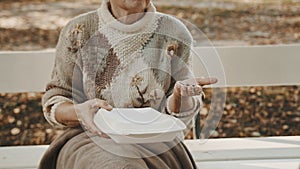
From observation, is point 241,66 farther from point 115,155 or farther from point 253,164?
point 115,155

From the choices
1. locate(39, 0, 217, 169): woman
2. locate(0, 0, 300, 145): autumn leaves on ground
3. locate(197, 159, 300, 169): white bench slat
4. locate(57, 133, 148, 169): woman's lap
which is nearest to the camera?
locate(57, 133, 148, 169): woman's lap

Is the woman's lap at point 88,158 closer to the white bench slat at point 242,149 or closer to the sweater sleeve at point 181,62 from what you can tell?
the sweater sleeve at point 181,62

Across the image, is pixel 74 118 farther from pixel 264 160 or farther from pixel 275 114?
pixel 275 114

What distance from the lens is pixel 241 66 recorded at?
218 cm

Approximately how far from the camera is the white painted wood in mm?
2109

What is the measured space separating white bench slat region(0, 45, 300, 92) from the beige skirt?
705mm

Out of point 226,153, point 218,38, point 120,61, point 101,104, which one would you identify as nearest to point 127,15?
point 120,61

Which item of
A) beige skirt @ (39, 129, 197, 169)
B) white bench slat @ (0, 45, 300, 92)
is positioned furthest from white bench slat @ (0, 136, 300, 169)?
beige skirt @ (39, 129, 197, 169)

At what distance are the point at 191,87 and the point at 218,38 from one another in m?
3.08

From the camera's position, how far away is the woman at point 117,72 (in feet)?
4.61

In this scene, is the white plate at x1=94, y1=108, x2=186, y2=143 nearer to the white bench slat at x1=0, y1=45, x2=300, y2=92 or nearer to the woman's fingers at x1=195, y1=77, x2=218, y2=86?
the woman's fingers at x1=195, y1=77, x2=218, y2=86

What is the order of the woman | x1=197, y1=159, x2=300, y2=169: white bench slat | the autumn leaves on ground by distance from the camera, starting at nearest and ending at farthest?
the woman < x1=197, y1=159, x2=300, y2=169: white bench slat < the autumn leaves on ground

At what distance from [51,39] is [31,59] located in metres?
2.22

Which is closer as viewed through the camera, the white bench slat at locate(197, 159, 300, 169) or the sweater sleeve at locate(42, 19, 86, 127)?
the sweater sleeve at locate(42, 19, 86, 127)
